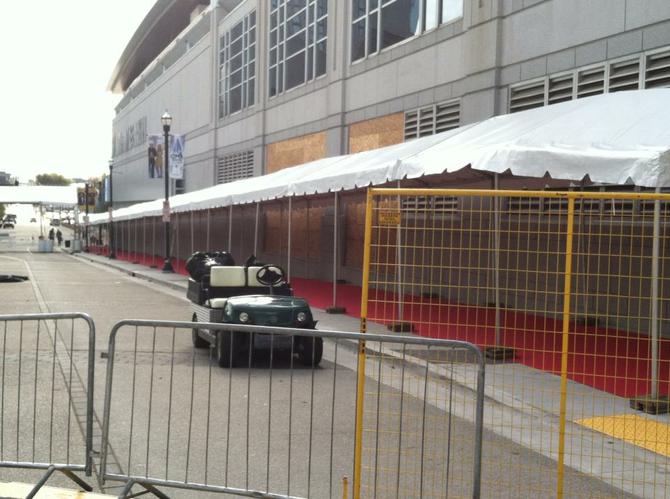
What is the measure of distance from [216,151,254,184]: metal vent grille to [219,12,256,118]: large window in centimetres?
230

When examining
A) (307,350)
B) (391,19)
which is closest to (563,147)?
(307,350)

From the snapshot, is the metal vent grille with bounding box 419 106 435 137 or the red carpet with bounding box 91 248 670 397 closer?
the red carpet with bounding box 91 248 670 397

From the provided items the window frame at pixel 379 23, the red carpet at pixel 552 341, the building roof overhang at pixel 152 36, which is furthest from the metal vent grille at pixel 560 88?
the building roof overhang at pixel 152 36

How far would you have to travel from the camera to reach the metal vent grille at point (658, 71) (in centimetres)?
1222

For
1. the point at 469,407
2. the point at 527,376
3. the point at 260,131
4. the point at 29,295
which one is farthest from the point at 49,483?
the point at 260,131

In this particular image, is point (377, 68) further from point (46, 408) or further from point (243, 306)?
point (46, 408)

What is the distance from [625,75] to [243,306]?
8.29 m

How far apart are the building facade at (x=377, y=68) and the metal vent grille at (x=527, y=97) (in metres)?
0.03

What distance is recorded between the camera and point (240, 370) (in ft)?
31.1

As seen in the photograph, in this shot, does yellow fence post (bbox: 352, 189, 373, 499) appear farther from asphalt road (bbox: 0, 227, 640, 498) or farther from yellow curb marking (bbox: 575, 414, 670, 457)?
yellow curb marking (bbox: 575, 414, 670, 457)

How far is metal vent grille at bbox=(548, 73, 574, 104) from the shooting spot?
14633mm

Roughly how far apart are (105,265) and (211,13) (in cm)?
1525

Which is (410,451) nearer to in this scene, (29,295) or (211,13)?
(29,295)

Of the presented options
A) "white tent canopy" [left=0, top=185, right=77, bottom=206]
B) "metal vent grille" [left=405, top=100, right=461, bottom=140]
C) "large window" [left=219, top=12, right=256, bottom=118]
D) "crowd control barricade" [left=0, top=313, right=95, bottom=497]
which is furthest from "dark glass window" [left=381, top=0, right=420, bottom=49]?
"white tent canopy" [left=0, top=185, right=77, bottom=206]
